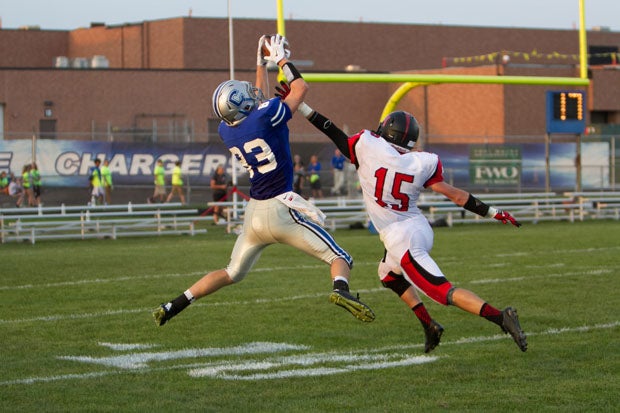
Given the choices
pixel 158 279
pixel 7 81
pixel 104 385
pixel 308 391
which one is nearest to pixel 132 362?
pixel 104 385

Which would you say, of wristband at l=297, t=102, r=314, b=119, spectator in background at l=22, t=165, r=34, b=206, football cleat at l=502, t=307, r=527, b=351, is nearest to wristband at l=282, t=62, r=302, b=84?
wristband at l=297, t=102, r=314, b=119

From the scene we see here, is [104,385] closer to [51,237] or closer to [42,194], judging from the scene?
[51,237]

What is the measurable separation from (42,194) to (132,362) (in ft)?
70.5

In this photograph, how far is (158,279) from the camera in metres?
12.9

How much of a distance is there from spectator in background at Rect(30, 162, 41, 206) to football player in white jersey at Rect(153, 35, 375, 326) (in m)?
20.9

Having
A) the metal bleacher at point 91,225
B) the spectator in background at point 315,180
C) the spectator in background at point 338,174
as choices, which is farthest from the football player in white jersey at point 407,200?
the spectator in background at point 338,174

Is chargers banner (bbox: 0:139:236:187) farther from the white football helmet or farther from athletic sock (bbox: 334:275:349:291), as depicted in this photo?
athletic sock (bbox: 334:275:349:291)

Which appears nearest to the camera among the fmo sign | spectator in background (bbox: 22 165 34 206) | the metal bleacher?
the metal bleacher

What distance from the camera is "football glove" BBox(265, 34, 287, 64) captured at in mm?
7573

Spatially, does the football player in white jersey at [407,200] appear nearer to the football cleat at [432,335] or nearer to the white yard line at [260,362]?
the football cleat at [432,335]

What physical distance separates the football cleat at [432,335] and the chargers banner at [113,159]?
2219 centimetres

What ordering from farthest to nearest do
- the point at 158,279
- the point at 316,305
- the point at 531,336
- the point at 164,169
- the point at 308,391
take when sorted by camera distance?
the point at 164,169
the point at 158,279
the point at 316,305
the point at 531,336
the point at 308,391

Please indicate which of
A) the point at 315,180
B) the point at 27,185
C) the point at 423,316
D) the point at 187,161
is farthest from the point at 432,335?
the point at 187,161

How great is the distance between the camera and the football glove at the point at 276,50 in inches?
298
